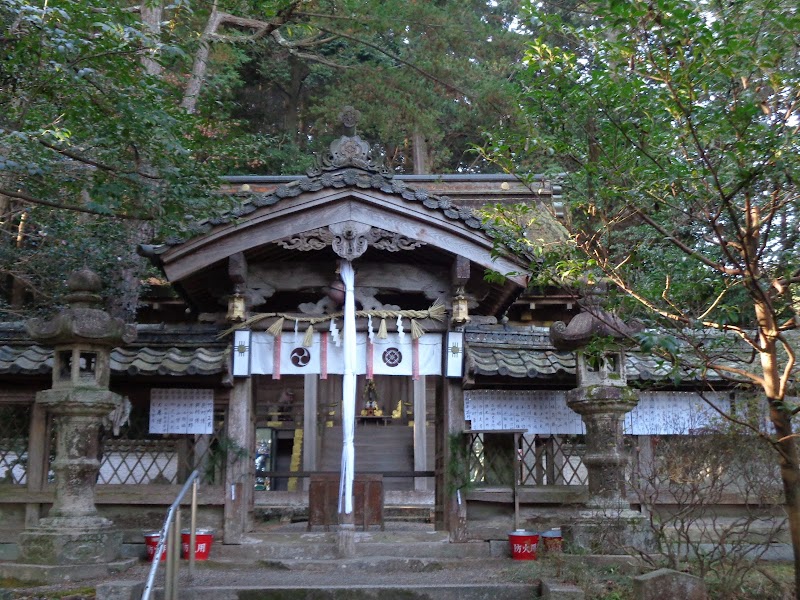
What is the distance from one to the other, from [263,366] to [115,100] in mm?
3856

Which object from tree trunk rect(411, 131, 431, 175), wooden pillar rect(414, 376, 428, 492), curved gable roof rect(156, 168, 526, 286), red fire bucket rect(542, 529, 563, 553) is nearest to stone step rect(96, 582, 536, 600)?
red fire bucket rect(542, 529, 563, 553)

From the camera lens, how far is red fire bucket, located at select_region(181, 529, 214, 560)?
977 cm

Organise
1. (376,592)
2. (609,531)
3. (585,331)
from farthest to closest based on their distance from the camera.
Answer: (585,331) < (609,531) < (376,592)

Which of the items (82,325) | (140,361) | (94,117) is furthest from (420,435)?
(94,117)

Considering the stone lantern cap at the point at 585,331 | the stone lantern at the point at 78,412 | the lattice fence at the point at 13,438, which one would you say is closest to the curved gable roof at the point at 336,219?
the stone lantern cap at the point at 585,331

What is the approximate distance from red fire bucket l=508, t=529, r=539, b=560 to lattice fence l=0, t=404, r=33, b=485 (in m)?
6.36

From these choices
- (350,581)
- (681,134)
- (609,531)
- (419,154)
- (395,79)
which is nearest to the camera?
(681,134)

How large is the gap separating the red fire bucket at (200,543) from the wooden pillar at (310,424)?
898cm

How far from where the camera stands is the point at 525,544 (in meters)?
10.0

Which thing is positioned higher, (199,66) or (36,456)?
(199,66)

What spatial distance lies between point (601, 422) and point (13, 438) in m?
7.57

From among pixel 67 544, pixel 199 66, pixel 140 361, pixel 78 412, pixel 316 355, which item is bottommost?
pixel 67 544

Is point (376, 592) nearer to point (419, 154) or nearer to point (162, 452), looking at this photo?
point (162, 452)

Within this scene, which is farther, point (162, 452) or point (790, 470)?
point (162, 452)
